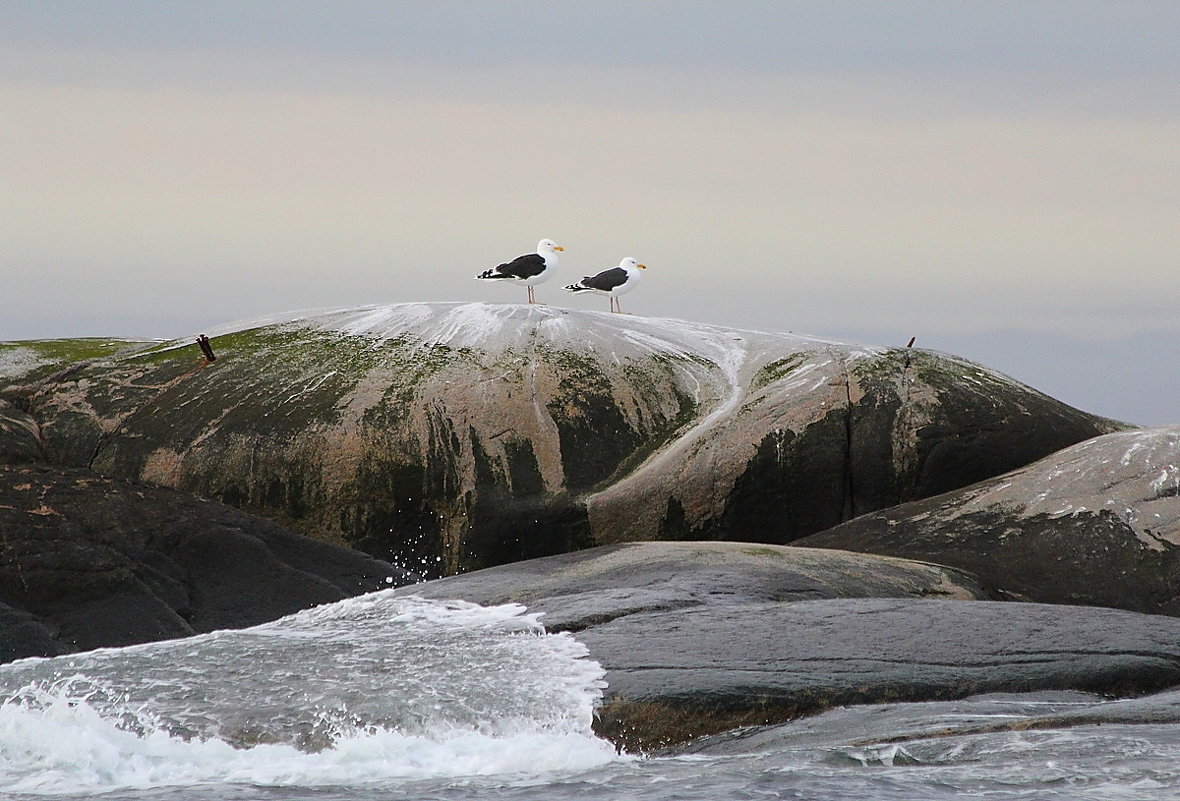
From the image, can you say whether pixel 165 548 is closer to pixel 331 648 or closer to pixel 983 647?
pixel 331 648

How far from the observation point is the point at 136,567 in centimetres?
1109

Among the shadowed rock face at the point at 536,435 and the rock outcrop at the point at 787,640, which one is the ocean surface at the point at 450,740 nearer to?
the rock outcrop at the point at 787,640

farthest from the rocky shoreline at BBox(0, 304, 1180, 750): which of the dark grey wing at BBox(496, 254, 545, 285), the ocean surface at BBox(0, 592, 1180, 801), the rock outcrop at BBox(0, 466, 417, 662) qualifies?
the dark grey wing at BBox(496, 254, 545, 285)

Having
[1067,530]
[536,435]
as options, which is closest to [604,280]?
[536,435]

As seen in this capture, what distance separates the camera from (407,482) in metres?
13.4

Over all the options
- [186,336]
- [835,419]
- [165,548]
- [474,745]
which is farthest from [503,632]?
[186,336]

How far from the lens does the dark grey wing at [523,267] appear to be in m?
16.9

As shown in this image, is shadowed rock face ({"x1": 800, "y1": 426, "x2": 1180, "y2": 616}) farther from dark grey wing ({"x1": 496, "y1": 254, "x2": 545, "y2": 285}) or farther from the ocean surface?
dark grey wing ({"x1": 496, "y1": 254, "x2": 545, "y2": 285})

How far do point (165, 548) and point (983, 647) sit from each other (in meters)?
6.40

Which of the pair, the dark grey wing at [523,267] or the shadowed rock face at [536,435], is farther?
the dark grey wing at [523,267]

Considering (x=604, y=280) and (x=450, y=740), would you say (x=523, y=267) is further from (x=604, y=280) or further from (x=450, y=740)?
(x=450, y=740)

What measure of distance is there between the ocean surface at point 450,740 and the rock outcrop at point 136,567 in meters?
2.29

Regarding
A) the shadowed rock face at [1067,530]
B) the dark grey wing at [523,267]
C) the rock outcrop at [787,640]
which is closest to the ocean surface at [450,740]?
the rock outcrop at [787,640]

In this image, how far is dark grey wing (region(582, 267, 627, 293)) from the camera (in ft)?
57.0
